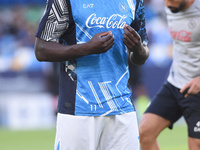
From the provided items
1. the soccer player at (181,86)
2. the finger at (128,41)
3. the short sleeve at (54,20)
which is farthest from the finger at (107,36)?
the soccer player at (181,86)

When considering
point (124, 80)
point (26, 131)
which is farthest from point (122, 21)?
point (26, 131)

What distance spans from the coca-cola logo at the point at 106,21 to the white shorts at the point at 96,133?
0.68 m

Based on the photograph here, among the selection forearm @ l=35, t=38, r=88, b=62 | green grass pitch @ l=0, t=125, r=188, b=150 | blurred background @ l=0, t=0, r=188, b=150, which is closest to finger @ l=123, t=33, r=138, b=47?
forearm @ l=35, t=38, r=88, b=62

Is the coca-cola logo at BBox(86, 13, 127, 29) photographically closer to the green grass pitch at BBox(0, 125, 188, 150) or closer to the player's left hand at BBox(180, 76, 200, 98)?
the player's left hand at BBox(180, 76, 200, 98)

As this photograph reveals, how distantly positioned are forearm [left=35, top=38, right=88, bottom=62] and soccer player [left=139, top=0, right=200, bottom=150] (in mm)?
1651

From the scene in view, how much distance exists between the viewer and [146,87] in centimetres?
1234

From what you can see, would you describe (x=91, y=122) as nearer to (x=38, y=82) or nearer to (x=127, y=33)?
(x=127, y=33)

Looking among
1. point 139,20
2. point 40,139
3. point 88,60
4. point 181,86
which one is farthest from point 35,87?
point 88,60

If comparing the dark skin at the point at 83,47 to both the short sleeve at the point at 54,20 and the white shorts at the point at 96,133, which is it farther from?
the white shorts at the point at 96,133

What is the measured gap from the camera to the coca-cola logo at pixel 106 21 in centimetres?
360

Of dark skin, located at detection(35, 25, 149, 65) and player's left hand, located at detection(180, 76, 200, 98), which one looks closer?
dark skin, located at detection(35, 25, 149, 65)

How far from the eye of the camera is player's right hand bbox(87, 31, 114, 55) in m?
3.47

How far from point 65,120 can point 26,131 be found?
7.77 metres

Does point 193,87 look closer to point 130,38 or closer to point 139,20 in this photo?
point 139,20
